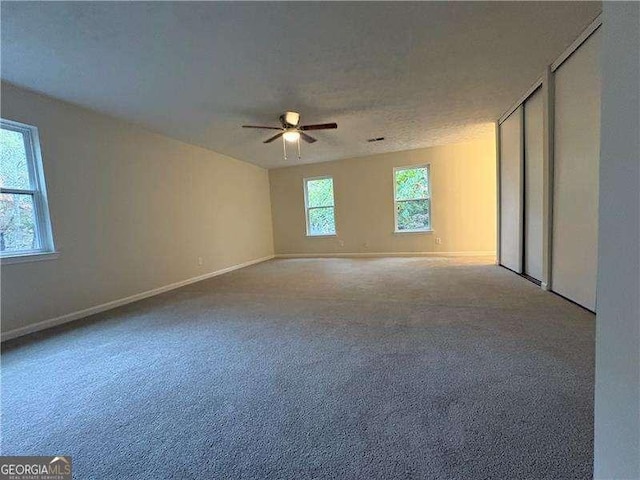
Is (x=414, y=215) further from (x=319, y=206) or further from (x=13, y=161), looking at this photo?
(x=13, y=161)

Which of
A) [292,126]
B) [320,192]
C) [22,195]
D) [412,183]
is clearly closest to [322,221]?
[320,192]

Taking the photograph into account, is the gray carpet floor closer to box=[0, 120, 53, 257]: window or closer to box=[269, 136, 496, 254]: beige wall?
box=[0, 120, 53, 257]: window

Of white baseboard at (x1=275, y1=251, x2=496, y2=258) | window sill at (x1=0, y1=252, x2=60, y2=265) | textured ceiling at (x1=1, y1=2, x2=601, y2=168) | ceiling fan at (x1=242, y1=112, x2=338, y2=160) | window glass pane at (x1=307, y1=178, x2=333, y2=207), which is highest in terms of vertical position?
textured ceiling at (x1=1, y1=2, x2=601, y2=168)

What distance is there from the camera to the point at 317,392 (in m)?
1.62

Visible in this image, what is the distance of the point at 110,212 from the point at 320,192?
4.69 m

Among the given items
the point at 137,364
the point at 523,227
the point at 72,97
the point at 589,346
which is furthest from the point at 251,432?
the point at 523,227

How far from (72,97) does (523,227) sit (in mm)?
5892

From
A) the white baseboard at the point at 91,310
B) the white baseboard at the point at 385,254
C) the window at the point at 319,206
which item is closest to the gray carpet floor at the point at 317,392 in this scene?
the white baseboard at the point at 91,310

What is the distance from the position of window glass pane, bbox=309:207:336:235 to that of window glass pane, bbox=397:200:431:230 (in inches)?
65.6

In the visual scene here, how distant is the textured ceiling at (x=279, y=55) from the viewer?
2055mm

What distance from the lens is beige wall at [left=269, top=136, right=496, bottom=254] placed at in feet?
20.1

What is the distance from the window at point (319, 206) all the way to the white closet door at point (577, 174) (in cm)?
482

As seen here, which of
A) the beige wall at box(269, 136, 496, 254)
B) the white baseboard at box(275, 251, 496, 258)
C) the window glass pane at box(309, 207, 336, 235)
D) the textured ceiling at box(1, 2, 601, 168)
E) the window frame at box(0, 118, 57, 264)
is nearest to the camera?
the textured ceiling at box(1, 2, 601, 168)

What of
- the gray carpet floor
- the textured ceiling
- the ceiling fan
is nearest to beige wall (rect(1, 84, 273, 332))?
the textured ceiling
